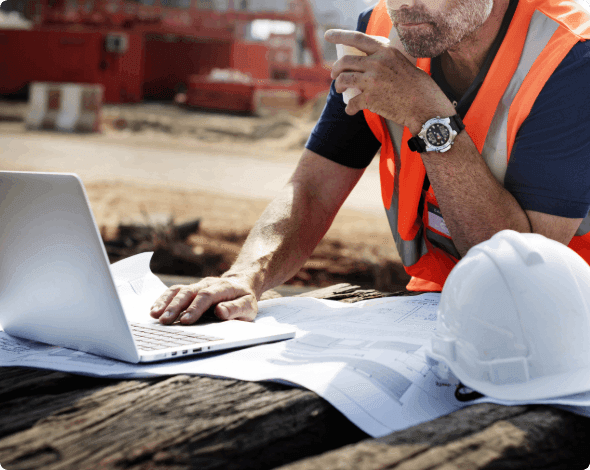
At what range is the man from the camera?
1467 millimetres

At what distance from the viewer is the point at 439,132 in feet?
4.97

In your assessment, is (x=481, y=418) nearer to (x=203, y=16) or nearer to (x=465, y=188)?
(x=465, y=188)

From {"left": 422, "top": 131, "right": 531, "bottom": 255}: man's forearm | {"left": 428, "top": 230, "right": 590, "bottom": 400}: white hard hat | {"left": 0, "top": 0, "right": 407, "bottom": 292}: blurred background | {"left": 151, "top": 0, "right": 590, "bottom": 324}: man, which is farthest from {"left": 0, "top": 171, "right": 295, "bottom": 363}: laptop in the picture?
{"left": 0, "top": 0, "right": 407, "bottom": 292}: blurred background

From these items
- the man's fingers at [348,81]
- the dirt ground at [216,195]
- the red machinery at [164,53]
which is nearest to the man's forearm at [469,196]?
the man's fingers at [348,81]

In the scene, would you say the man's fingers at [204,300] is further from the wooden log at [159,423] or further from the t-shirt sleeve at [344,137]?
the t-shirt sleeve at [344,137]

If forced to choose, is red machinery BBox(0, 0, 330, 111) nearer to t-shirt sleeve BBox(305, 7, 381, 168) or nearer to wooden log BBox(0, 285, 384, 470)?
t-shirt sleeve BBox(305, 7, 381, 168)

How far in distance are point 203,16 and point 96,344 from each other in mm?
15754

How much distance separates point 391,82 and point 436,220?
0.41 meters

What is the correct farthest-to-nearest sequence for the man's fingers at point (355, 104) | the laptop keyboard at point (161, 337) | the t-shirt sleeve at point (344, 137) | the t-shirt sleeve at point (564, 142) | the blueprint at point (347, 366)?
1. the t-shirt sleeve at point (344, 137)
2. the man's fingers at point (355, 104)
3. the t-shirt sleeve at point (564, 142)
4. the laptop keyboard at point (161, 337)
5. the blueprint at point (347, 366)

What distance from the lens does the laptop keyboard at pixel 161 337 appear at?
1144 mm

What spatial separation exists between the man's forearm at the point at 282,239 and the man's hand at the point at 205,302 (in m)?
0.17

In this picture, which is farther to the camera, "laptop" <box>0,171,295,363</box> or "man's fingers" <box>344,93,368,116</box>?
"man's fingers" <box>344,93,368,116</box>

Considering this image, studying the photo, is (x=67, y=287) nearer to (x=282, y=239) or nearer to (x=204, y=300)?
(x=204, y=300)

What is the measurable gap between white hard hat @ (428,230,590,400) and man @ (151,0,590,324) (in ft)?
1.67
